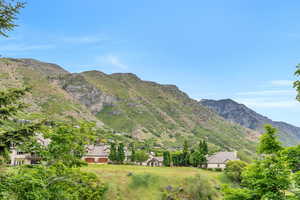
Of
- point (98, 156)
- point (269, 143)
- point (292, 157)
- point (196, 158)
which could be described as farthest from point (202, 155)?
point (292, 157)

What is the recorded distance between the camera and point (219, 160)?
94.4 metres

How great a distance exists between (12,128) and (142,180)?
57.4 meters

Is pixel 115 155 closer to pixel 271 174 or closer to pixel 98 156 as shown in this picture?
pixel 98 156

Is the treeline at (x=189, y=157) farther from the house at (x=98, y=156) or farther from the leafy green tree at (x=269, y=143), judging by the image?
the leafy green tree at (x=269, y=143)

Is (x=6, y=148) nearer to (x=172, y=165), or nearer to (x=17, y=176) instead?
(x=17, y=176)

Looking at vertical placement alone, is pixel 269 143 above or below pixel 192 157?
above

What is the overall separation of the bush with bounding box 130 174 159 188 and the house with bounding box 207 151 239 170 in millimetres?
35101

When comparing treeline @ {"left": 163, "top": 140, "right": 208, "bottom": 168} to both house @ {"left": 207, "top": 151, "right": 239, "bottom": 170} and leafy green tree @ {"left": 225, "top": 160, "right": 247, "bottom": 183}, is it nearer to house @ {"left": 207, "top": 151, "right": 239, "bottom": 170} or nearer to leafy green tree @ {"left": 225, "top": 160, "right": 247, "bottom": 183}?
house @ {"left": 207, "top": 151, "right": 239, "bottom": 170}

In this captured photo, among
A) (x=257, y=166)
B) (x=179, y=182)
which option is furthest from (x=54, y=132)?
(x=179, y=182)

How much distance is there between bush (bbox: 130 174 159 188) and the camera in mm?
61947

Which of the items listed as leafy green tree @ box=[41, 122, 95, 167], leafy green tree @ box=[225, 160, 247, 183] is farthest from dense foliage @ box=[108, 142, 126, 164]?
leafy green tree @ box=[41, 122, 95, 167]

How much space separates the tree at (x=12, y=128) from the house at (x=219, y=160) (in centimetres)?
9082

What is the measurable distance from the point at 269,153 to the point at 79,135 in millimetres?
12353

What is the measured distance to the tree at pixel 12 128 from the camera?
928 centimetres
